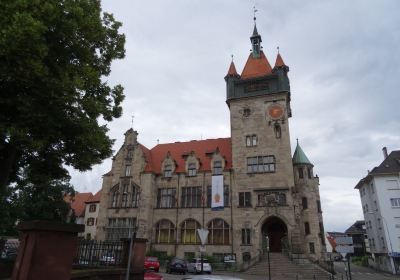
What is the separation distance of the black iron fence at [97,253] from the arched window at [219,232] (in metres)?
24.9

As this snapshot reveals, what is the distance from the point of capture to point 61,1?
10.7 metres

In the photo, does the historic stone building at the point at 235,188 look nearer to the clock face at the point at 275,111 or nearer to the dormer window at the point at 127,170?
the clock face at the point at 275,111

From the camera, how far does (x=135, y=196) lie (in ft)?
130

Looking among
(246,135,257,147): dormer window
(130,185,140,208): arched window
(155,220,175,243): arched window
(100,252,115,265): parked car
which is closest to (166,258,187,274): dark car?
(155,220,175,243): arched window

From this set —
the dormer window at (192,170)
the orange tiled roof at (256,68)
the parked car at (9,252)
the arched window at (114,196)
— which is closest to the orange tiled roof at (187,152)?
the dormer window at (192,170)

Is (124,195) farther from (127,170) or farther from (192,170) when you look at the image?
(192,170)

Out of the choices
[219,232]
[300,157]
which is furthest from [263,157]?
[219,232]

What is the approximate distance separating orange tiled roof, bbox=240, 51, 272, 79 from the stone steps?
23432 millimetres

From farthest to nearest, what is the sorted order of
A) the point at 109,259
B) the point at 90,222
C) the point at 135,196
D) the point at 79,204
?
the point at 79,204, the point at 90,222, the point at 135,196, the point at 109,259

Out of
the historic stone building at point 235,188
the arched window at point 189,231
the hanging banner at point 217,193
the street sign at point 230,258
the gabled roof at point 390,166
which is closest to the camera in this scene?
the street sign at point 230,258

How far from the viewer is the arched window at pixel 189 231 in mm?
36500

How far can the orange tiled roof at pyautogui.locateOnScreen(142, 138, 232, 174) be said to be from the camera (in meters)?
40.6

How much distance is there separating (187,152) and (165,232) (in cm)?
1136

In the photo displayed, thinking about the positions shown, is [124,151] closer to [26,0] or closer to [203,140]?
[203,140]
